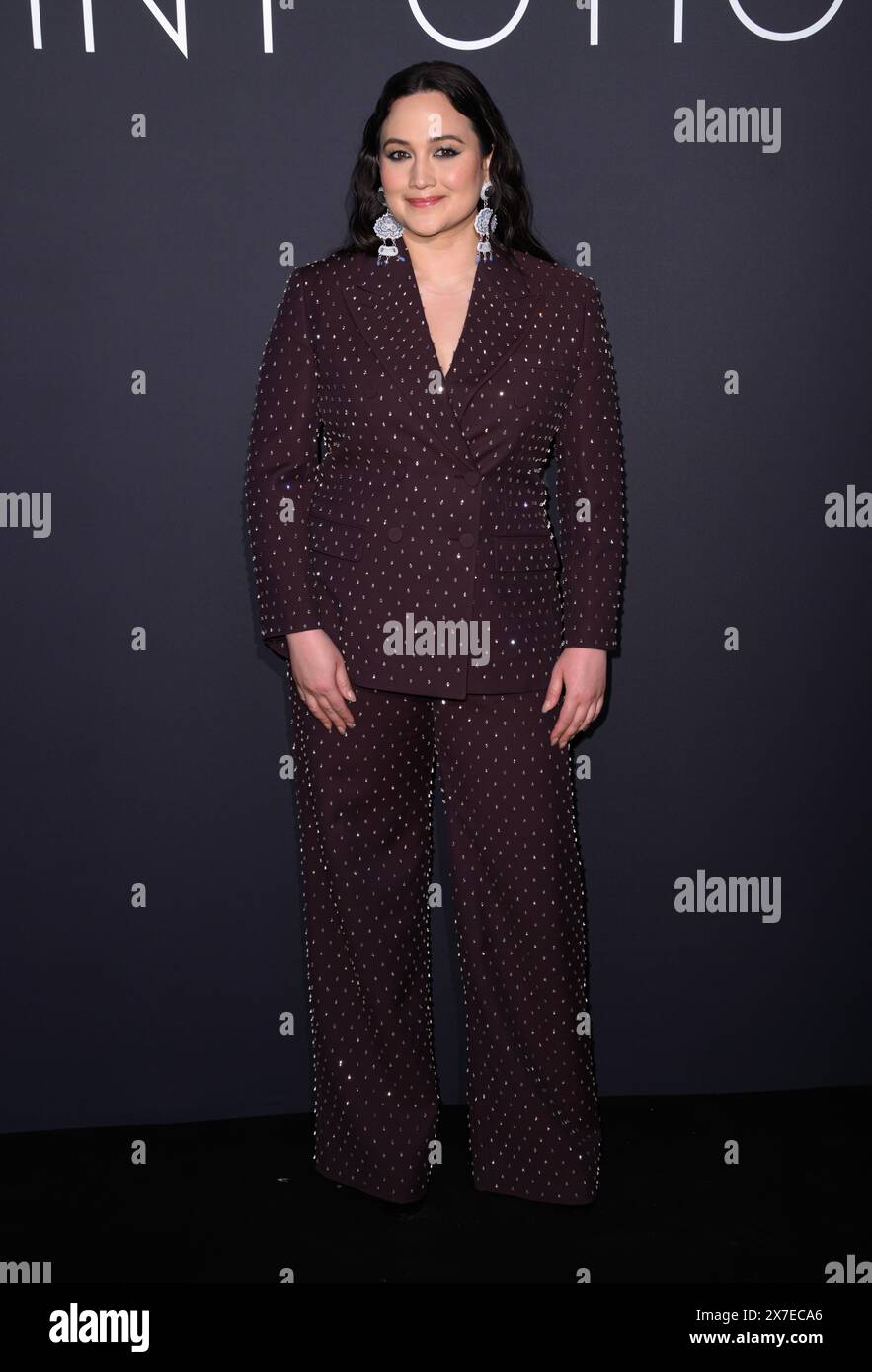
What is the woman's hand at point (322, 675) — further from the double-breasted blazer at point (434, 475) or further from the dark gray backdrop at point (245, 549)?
the dark gray backdrop at point (245, 549)

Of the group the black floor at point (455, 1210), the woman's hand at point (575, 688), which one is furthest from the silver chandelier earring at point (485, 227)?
the black floor at point (455, 1210)

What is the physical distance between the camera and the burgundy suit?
222cm

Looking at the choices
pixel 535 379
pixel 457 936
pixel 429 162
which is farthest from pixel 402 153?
pixel 457 936

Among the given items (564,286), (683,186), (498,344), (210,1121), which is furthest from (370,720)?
(683,186)

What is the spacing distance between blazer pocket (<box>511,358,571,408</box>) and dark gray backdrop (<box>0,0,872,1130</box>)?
1.19 feet

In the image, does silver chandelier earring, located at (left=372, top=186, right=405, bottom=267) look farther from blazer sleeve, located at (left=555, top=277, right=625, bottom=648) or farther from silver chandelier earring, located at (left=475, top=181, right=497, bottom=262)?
blazer sleeve, located at (left=555, top=277, right=625, bottom=648)

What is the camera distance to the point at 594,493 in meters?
2.33

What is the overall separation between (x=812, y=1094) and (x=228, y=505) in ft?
5.51

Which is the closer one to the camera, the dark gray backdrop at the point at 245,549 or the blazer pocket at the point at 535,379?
the blazer pocket at the point at 535,379

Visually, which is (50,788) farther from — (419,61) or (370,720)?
(419,61)

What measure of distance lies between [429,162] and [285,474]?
1.82ft

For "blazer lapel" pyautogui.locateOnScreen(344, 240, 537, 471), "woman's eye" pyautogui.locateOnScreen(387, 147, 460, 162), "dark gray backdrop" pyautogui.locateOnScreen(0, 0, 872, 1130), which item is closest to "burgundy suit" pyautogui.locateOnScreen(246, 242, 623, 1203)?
"blazer lapel" pyautogui.locateOnScreen(344, 240, 537, 471)

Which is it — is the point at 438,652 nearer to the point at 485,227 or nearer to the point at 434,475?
the point at 434,475

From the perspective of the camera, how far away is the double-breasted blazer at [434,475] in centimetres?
222
